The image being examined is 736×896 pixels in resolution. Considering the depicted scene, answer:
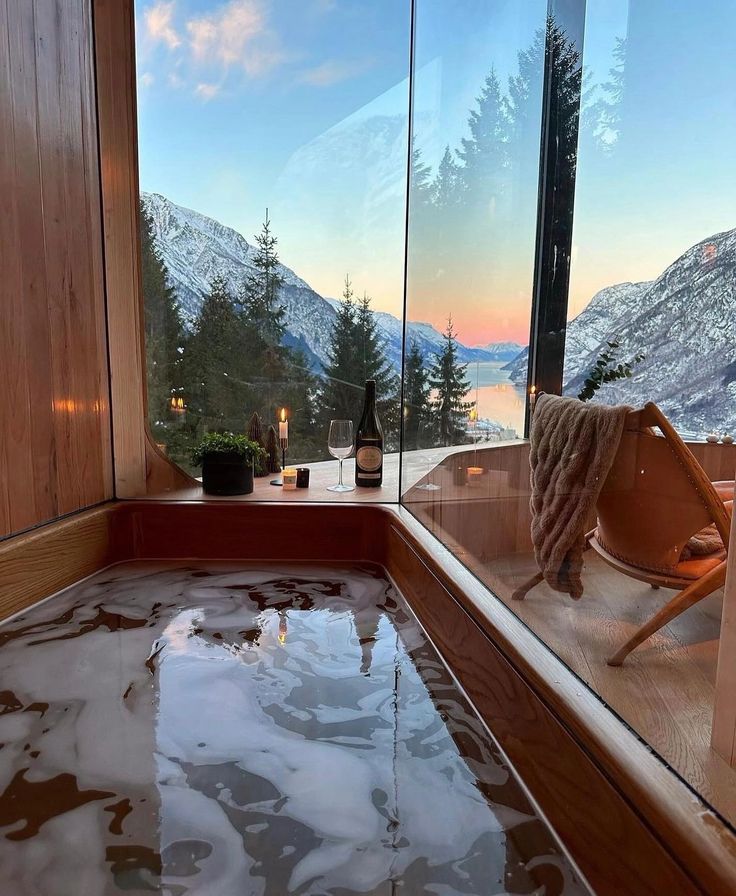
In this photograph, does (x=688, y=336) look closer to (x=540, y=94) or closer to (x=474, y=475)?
(x=540, y=94)

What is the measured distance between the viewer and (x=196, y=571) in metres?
1.66

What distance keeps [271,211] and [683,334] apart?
5.61 feet

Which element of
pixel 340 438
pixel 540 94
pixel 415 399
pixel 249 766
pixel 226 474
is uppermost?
pixel 540 94

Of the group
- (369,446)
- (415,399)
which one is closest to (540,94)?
(415,399)

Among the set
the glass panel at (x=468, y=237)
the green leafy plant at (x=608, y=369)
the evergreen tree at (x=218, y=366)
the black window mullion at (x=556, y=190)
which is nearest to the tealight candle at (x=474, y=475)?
the glass panel at (x=468, y=237)

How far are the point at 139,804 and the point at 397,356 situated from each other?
1558 millimetres

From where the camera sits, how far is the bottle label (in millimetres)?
2035

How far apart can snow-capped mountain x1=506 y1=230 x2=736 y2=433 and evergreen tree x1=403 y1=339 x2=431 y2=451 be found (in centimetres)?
95

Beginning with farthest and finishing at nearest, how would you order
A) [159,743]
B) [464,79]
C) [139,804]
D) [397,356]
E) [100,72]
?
[397,356] < [100,72] < [464,79] < [159,743] < [139,804]

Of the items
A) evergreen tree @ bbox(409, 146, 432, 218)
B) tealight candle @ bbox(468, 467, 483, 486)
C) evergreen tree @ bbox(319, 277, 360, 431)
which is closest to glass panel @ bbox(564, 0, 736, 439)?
tealight candle @ bbox(468, 467, 483, 486)

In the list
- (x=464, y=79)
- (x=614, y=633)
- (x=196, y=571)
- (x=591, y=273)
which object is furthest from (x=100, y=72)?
(x=614, y=633)

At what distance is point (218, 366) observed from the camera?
2045 millimetres

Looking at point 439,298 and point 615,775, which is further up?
point 439,298

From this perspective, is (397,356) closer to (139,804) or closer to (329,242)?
(329,242)
